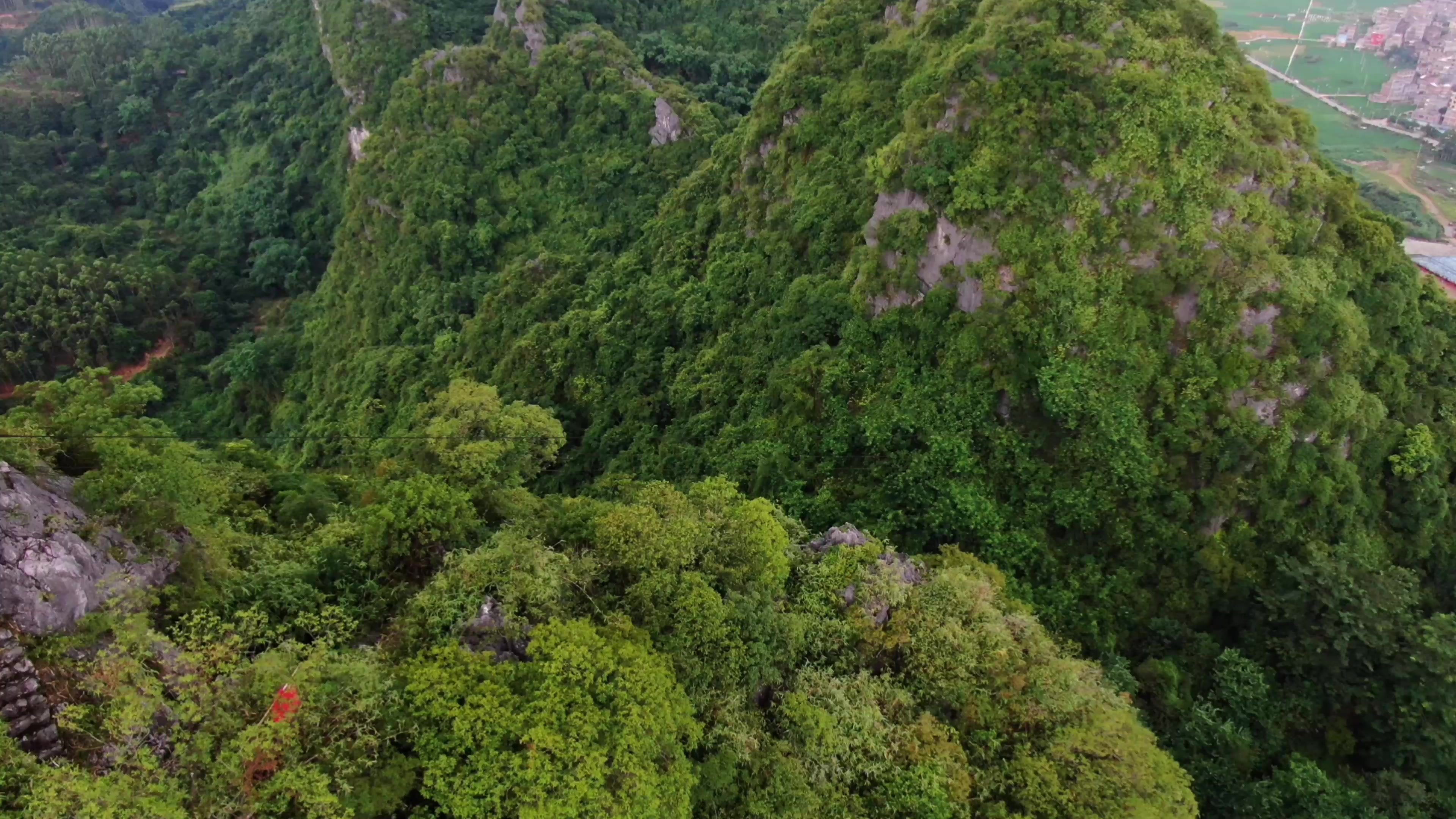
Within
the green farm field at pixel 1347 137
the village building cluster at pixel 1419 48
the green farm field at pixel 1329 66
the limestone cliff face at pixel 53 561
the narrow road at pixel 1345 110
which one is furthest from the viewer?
the green farm field at pixel 1329 66

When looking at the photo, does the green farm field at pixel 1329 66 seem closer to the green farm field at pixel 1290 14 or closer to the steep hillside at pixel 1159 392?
the green farm field at pixel 1290 14

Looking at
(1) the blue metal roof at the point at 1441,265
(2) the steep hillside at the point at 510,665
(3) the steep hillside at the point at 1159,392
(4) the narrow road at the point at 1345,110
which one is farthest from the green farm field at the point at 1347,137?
(2) the steep hillside at the point at 510,665

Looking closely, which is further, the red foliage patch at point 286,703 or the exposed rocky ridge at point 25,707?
the red foliage patch at point 286,703

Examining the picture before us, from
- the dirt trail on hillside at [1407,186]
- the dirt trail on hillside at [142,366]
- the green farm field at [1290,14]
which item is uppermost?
the green farm field at [1290,14]

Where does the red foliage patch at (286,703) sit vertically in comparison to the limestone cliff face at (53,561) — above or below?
below

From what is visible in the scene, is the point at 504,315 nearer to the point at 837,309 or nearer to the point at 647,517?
the point at 837,309

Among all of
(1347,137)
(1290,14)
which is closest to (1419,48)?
(1290,14)

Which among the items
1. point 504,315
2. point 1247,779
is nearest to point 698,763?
point 1247,779
